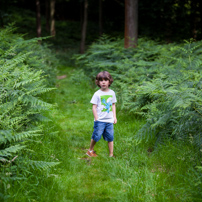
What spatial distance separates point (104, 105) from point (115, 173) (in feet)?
4.43

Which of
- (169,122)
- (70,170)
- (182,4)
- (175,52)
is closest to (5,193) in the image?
(70,170)

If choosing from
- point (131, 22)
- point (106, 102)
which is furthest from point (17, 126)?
point (131, 22)

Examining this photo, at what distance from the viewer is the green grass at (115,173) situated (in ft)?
9.72

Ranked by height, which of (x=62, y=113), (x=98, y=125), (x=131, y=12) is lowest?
(x=62, y=113)

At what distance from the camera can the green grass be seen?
2.96 meters

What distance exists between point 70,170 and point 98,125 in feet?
3.40

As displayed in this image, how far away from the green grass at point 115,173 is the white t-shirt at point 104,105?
72 cm

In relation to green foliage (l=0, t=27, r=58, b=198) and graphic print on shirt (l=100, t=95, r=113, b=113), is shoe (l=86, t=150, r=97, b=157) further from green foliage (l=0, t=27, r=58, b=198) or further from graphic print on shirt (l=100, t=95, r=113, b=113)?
green foliage (l=0, t=27, r=58, b=198)

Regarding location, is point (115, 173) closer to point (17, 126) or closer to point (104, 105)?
point (104, 105)

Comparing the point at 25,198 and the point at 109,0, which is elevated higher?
the point at 109,0

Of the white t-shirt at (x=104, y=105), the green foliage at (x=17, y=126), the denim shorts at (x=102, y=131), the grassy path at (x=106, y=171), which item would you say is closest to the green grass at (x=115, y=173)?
the grassy path at (x=106, y=171)

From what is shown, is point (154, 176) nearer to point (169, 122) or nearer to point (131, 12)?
point (169, 122)

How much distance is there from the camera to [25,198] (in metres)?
2.73

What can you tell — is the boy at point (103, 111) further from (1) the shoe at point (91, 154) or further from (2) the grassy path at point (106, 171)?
(2) the grassy path at point (106, 171)
